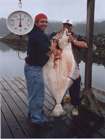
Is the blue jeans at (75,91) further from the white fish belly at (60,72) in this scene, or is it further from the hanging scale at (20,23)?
the hanging scale at (20,23)

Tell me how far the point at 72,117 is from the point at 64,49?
1.17 metres

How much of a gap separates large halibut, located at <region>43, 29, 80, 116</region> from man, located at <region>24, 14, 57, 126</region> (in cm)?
8

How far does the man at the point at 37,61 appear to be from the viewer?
259cm

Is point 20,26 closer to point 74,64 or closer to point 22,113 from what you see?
point 74,64

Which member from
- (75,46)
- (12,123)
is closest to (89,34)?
(75,46)

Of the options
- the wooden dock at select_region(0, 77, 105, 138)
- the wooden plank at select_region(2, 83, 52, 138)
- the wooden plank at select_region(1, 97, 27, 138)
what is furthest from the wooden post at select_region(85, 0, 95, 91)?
the wooden plank at select_region(1, 97, 27, 138)

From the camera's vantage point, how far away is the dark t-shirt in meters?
2.57

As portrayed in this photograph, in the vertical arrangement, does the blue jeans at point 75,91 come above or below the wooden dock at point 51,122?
above

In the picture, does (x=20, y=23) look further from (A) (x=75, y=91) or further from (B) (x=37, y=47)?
(A) (x=75, y=91)

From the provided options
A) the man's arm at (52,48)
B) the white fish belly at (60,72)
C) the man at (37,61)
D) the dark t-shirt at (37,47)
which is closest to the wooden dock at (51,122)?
the man at (37,61)

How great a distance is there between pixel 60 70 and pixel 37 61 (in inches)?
12.9

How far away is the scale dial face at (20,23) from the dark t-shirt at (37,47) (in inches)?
4.3

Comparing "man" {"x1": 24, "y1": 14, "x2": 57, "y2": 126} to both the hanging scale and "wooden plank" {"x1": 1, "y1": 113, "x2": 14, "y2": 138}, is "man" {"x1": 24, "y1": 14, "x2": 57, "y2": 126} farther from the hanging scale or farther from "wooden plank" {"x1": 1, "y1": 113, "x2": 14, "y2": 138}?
"wooden plank" {"x1": 1, "y1": 113, "x2": 14, "y2": 138}

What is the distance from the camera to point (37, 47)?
8.65 ft
